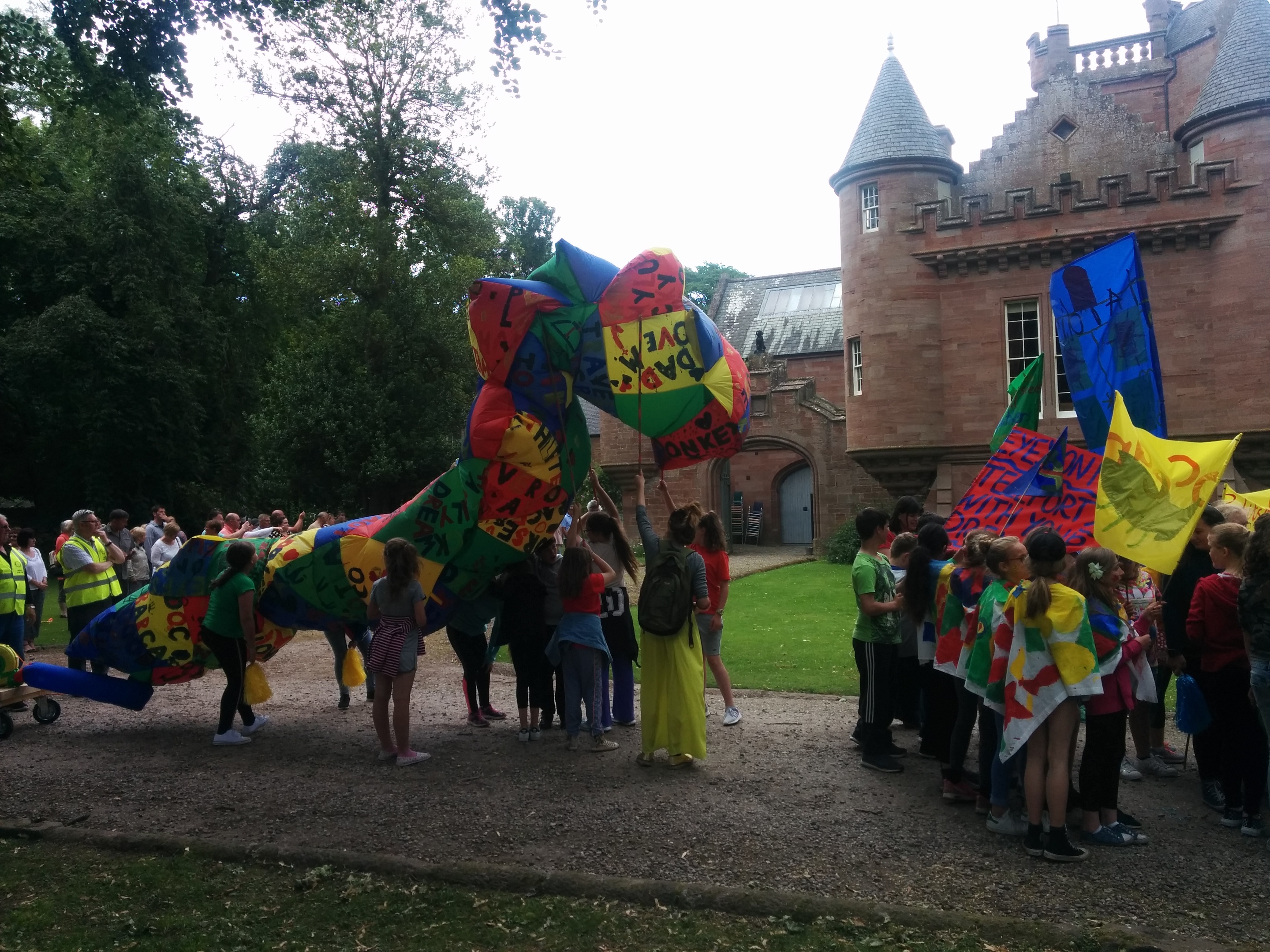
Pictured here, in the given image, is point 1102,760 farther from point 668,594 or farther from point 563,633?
point 563,633

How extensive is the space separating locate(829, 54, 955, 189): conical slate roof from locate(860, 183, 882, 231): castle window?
53 cm

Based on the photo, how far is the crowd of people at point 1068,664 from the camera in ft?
17.2

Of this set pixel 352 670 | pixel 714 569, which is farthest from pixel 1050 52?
pixel 352 670

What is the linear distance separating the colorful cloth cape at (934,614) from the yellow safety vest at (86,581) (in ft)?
29.7

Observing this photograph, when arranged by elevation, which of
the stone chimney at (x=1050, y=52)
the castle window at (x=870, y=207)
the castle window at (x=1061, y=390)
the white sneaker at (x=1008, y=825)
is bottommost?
the white sneaker at (x=1008, y=825)

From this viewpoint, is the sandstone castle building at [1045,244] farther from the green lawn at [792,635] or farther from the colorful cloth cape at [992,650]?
the colorful cloth cape at [992,650]

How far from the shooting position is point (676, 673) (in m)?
6.91

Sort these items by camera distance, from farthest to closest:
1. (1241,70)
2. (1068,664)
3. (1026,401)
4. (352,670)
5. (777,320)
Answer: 1. (777,320)
2. (1241,70)
3. (1026,401)
4. (352,670)
5. (1068,664)

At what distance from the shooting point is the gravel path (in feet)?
16.0

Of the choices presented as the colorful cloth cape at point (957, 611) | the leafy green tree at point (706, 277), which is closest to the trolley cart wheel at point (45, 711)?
the colorful cloth cape at point (957, 611)

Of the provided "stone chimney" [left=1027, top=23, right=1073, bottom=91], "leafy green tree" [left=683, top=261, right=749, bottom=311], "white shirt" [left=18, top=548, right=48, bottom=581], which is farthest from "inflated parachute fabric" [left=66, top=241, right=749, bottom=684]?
"leafy green tree" [left=683, top=261, right=749, bottom=311]

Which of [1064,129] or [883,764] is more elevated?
[1064,129]

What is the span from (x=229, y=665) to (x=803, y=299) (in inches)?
1466

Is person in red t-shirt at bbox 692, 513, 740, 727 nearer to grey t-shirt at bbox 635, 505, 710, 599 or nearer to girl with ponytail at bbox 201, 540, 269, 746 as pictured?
grey t-shirt at bbox 635, 505, 710, 599
